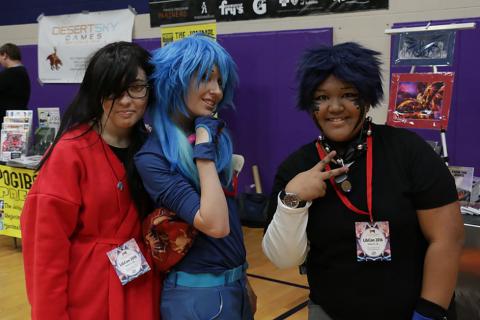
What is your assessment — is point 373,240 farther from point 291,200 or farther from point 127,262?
point 127,262

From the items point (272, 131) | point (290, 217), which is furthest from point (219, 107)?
point (272, 131)

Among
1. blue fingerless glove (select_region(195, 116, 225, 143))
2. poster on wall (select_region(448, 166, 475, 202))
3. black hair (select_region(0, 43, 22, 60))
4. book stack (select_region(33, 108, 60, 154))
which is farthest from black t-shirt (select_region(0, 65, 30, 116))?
blue fingerless glove (select_region(195, 116, 225, 143))

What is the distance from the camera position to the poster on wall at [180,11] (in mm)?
5496

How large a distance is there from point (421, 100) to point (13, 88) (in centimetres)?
432

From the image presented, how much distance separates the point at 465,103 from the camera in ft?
13.2

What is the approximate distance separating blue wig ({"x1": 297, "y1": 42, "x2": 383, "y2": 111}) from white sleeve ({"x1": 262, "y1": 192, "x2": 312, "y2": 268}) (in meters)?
0.28

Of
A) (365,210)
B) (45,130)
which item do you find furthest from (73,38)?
(365,210)

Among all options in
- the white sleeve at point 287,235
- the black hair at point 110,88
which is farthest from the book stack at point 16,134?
the white sleeve at point 287,235

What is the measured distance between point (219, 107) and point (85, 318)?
704mm

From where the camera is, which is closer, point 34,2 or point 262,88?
point 262,88

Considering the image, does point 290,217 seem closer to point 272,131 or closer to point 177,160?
point 177,160

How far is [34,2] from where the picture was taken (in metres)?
7.06

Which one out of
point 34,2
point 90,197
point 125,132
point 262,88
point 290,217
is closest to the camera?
point 290,217

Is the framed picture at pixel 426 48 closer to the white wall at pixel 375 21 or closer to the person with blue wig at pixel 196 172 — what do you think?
the white wall at pixel 375 21
